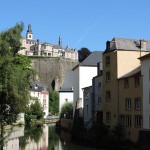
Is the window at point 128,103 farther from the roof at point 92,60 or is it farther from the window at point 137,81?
the roof at point 92,60

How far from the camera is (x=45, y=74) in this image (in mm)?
128875

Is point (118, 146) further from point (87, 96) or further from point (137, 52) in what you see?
point (87, 96)

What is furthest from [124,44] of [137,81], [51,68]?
[51,68]

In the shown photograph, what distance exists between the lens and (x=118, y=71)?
45281 mm

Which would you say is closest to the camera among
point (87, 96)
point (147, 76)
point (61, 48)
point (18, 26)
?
point (18, 26)

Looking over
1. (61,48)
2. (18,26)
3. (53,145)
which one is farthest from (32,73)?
(61,48)

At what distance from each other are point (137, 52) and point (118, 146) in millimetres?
12488

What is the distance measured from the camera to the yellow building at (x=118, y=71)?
44.4m

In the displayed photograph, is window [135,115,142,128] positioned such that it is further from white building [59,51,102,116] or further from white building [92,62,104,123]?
white building [59,51,102,116]

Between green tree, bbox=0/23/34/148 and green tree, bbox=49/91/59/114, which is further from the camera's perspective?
green tree, bbox=49/91/59/114

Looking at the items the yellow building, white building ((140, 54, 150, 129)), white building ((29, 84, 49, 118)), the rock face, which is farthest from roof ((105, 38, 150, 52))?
the rock face

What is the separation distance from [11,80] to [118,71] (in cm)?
2142

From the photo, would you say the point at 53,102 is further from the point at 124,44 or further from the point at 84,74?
the point at 124,44

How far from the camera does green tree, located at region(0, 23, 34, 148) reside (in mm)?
25859
